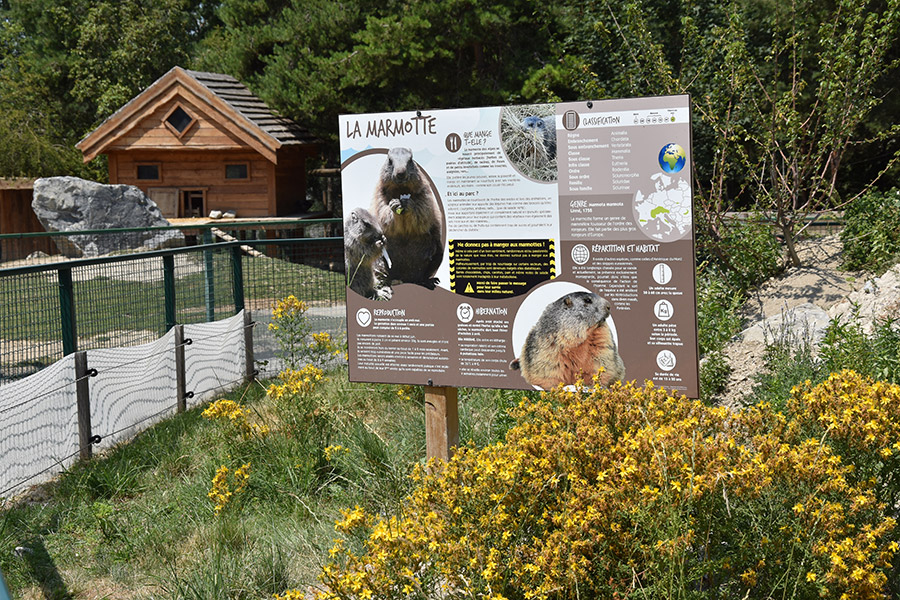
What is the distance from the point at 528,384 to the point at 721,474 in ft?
5.79

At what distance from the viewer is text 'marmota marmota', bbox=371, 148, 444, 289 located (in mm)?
4887

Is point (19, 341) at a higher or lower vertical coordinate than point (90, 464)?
higher

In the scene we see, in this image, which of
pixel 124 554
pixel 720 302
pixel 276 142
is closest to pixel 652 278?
pixel 124 554

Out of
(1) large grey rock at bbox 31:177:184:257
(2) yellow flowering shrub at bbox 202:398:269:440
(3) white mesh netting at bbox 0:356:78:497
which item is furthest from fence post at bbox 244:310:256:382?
(1) large grey rock at bbox 31:177:184:257

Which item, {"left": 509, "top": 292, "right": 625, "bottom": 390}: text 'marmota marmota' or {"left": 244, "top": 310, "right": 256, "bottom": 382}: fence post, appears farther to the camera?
{"left": 244, "top": 310, "right": 256, "bottom": 382}: fence post

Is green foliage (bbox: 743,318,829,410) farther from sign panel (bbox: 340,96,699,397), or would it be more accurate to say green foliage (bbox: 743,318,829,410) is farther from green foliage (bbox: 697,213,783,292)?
green foliage (bbox: 697,213,783,292)

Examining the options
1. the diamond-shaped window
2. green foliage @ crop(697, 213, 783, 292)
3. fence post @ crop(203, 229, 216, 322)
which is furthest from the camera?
the diamond-shaped window

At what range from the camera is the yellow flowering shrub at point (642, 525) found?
9.82 feet

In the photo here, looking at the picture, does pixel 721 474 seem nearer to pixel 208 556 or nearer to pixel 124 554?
pixel 208 556

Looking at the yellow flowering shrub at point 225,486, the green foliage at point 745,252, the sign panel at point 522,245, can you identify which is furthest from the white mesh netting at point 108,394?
the green foliage at point 745,252

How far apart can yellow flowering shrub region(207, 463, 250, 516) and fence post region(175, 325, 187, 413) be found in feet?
7.90

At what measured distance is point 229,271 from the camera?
8969 mm

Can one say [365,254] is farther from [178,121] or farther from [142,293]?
[178,121]

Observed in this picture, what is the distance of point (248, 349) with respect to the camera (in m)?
8.76
